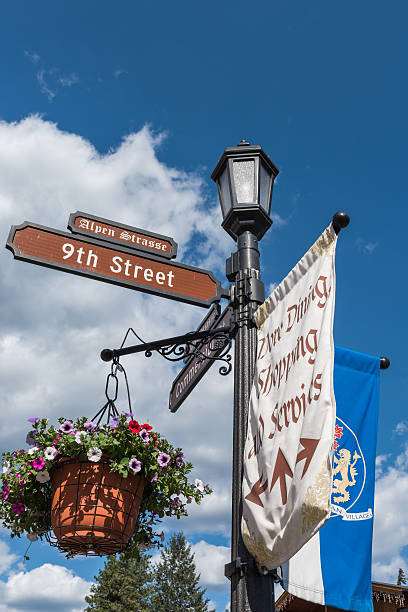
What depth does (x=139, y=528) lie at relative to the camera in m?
3.71

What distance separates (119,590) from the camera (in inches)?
1882

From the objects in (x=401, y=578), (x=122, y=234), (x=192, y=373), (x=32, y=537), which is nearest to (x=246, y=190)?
(x=122, y=234)

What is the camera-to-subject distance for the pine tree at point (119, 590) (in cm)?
4653

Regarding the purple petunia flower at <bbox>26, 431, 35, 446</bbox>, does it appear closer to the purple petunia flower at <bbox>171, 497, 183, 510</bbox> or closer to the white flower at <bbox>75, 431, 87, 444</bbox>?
the white flower at <bbox>75, 431, 87, 444</bbox>

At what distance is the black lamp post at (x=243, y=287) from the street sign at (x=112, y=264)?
0.34 meters

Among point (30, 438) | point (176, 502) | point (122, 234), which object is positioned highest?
point (122, 234)

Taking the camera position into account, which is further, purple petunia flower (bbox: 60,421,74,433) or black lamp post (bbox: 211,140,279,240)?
black lamp post (bbox: 211,140,279,240)

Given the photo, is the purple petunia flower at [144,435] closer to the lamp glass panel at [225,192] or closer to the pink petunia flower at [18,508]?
the pink petunia flower at [18,508]

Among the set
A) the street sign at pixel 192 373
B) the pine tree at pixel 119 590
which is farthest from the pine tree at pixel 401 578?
the pine tree at pixel 119 590

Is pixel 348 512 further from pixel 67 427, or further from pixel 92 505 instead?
pixel 67 427

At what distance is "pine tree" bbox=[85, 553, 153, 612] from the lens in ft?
153

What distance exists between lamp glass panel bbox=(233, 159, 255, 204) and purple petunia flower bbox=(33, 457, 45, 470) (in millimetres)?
2099

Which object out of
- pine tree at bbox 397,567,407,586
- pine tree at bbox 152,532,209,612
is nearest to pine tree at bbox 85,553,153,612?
pine tree at bbox 152,532,209,612

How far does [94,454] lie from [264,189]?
2119mm
